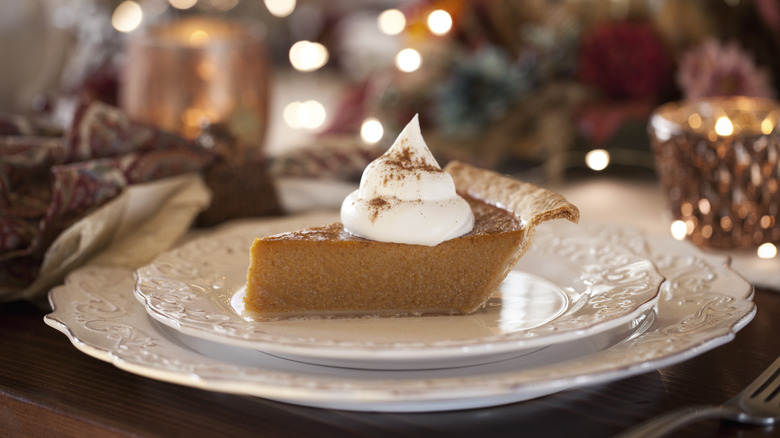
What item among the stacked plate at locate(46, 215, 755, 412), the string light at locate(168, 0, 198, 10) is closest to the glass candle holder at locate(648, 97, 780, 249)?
the stacked plate at locate(46, 215, 755, 412)

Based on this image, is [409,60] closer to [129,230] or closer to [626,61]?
[626,61]

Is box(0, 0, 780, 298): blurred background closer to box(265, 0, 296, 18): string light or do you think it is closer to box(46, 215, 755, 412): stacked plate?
box(46, 215, 755, 412): stacked plate

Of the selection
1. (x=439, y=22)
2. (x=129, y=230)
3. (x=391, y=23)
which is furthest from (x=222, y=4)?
(x=129, y=230)

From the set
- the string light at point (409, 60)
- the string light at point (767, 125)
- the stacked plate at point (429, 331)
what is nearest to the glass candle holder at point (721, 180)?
the string light at point (767, 125)

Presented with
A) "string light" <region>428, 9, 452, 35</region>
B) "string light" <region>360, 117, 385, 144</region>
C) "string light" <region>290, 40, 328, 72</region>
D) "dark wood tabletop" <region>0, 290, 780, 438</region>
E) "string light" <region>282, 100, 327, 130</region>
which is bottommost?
"dark wood tabletop" <region>0, 290, 780, 438</region>

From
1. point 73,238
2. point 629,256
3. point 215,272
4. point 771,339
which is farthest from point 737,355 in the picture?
point 73,238

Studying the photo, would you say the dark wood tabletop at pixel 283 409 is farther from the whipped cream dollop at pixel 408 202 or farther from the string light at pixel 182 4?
the string light at pixel 182 4

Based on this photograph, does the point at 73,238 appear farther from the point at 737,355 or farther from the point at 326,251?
the point at 737,355
